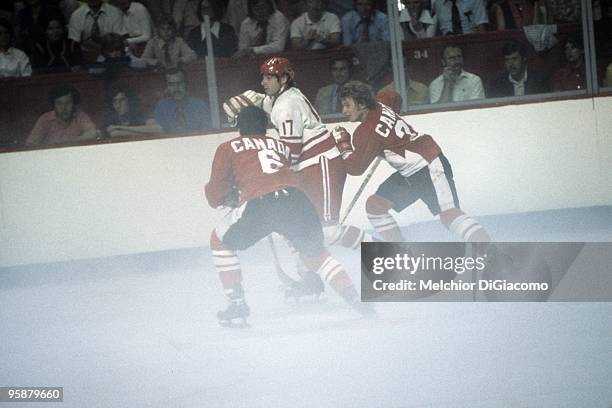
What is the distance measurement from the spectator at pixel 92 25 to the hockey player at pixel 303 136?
195cm

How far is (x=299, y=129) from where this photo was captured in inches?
237

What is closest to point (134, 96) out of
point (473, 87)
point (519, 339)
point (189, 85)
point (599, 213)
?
point (189, 85)

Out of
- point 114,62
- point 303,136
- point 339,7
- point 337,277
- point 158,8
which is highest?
point 158,8

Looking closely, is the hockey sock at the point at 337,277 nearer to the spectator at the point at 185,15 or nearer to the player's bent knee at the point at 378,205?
the player's bent knee at the point at 378,205

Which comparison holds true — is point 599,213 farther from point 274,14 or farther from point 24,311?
point 24,311

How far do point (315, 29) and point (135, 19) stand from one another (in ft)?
4.12

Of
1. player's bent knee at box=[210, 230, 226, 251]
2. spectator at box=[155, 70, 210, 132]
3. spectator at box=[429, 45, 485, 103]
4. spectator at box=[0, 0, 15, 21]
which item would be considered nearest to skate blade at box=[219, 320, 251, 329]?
player's bent knee at box=[210, 230, 226, 251]

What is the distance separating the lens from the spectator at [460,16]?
7730 mm

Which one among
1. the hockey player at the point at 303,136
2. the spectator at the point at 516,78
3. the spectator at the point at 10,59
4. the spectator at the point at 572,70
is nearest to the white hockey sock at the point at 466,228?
the hockey player at the point at 303,136

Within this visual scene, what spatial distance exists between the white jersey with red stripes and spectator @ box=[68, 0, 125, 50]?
6.46 feet

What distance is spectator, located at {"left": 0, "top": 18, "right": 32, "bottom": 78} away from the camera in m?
7.50

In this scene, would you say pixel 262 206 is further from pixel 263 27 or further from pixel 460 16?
pixel 460 16

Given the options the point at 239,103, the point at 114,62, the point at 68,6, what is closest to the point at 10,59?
the point at 68,6
